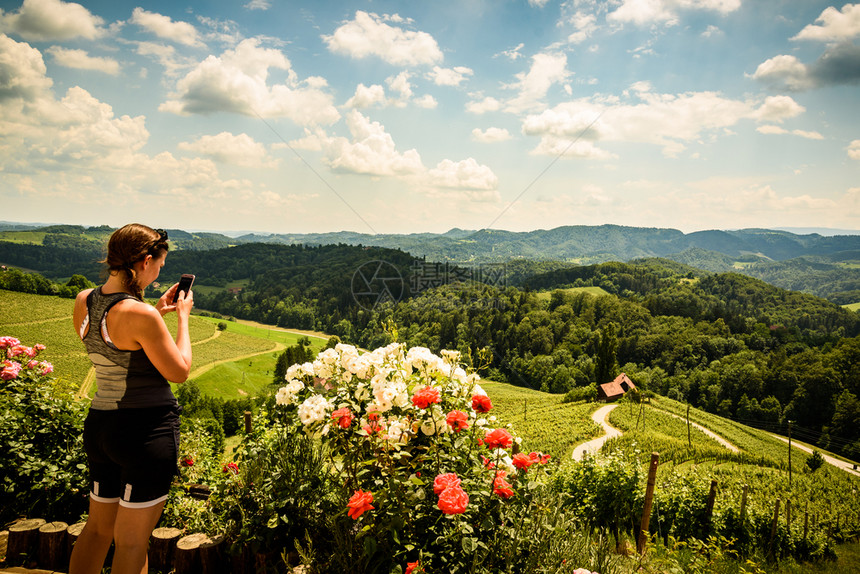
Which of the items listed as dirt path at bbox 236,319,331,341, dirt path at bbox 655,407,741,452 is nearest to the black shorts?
dirt path at bbox 655,407,741,452

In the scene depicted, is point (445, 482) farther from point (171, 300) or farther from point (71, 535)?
point (71, 535)

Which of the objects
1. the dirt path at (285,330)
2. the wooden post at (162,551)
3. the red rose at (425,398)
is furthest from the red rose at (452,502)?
the dirt path at (285,330)

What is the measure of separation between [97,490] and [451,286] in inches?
4249

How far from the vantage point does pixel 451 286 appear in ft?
360

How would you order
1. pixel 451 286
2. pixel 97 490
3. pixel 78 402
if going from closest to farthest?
pixel 97 490 < pixel 78 402 < pixel 451 286

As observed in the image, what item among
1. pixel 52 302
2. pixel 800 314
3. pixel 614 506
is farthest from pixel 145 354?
pixel 800 314

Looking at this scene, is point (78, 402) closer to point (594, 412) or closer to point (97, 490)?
point (97, 490)

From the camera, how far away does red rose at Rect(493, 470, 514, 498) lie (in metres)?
2.10

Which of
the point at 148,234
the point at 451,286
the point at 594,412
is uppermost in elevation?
the point at 148,234

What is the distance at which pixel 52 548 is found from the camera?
2854mm

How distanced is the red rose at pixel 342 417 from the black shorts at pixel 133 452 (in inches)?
32.3

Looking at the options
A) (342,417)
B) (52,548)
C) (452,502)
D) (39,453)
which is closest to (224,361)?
(39,453)

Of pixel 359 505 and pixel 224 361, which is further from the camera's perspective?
pixel 224 361

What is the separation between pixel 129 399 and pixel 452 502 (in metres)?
1.66
